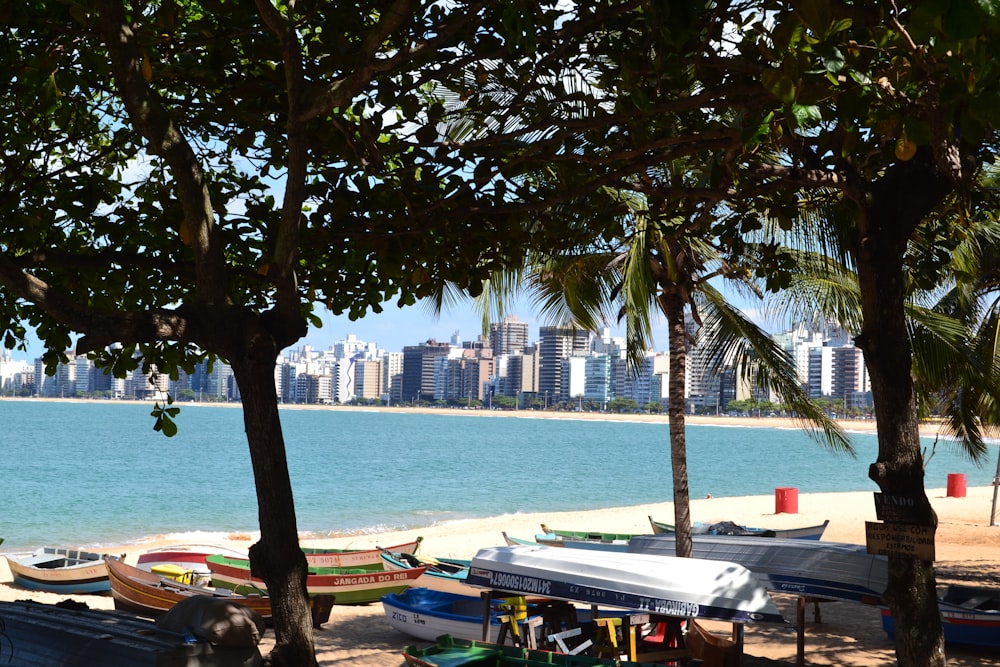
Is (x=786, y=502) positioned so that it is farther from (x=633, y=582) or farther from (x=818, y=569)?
(x=633, y=582)

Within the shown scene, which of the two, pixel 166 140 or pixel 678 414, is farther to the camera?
pixel 678 414

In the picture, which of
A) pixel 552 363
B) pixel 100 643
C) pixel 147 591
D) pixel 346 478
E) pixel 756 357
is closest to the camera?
pixel 100 643

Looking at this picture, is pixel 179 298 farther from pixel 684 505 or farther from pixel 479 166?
pixel 684 505

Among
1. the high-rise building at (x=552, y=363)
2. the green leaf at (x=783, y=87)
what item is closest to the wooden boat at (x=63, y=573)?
the green leaf at (x=783, y=87)

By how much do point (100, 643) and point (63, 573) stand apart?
41.6ft

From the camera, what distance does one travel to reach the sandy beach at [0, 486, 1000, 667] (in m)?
10.7

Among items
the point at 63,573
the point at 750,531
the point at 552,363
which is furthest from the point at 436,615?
the point at 552,363

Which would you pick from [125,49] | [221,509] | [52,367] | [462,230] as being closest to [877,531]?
[462,230]

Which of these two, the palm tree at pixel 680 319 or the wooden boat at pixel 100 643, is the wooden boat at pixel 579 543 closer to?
the palm tree at pixel 680 319

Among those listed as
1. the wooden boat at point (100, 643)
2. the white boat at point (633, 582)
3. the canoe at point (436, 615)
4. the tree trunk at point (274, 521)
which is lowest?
the canoe at point (436, 615)

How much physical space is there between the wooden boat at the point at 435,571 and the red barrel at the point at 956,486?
85.2ft

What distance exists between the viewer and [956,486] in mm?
34844

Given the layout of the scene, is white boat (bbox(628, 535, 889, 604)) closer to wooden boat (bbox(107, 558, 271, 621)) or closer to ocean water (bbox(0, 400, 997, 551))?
wooden boat (bbox(107, 558, 271, 621))

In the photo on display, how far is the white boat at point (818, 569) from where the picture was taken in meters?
9.84
